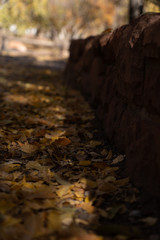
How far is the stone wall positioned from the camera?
1.84 meters

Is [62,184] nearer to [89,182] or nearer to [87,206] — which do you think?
[89,182]

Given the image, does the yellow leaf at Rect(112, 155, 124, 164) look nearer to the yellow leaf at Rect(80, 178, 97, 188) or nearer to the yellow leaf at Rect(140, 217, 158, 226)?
the yellow leaf at Rect(80, 178, 97, 188)

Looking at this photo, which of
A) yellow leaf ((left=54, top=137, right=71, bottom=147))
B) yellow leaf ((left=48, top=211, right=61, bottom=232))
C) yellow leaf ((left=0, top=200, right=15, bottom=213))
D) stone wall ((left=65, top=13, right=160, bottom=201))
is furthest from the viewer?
yellow leaf ((left=54, top=137, right=71, bottom=147))

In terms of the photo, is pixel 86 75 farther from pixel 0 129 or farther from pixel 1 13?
pixel 1 13

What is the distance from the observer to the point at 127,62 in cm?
245

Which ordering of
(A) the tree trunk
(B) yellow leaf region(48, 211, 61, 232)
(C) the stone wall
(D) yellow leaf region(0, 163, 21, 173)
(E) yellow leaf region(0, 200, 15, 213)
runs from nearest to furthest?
(B) yellow leaf region(48, 211, 61, 232), (E) yellow leaf region(0, 200, 15, 213), (C) the stone wall, (D) yellow leaf region(0, 163, 21, 173), (A) the tree trunk

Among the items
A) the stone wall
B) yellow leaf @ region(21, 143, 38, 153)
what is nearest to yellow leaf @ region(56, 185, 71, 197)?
the stone wall

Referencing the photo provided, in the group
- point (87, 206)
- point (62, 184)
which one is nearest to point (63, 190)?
point (62, 184)

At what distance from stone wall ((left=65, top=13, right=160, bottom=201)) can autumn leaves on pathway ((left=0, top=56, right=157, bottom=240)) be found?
148mm

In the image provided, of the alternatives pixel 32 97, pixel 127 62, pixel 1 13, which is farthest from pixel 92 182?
pixel 1 13

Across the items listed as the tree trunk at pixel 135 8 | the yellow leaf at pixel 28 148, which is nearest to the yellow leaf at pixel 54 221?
the yellow leaf at pixel 28 148

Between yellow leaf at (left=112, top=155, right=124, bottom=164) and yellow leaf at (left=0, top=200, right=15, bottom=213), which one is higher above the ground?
yellow leaf at (left=112, top=155, right=124, bottom=164)

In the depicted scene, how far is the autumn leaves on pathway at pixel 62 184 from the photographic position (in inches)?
57.9

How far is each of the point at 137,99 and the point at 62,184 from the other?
85cm
